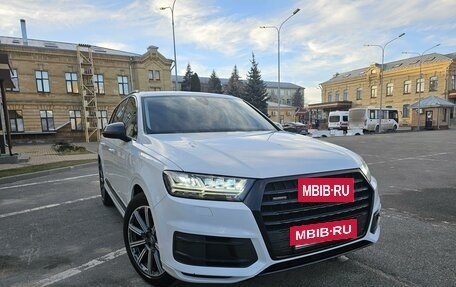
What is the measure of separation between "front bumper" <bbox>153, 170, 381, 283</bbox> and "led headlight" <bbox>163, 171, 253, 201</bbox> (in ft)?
0.15

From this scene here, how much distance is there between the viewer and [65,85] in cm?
3438

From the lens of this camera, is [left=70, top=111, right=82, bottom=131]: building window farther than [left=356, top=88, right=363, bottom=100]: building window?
No

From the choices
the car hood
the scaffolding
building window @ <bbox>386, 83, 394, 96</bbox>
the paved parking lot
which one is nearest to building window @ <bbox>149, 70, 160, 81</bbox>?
the scaffolding

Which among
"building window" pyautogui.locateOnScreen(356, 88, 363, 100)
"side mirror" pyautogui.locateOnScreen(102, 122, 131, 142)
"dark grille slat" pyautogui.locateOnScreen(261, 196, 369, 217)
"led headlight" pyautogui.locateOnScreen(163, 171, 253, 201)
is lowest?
"dark grille slat" pyautogui.locateOnScreen(261, 196, 369, 217)

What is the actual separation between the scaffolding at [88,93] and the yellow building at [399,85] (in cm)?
3603

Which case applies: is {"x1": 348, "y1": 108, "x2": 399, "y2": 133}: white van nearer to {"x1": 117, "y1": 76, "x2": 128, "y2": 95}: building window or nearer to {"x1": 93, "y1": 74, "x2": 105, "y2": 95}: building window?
{"x1": 117, "y1": 76, "x2": 128, "y2": 95}: building window

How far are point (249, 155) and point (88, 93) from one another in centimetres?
3692

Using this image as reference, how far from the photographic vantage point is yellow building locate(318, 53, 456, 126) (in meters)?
48.9

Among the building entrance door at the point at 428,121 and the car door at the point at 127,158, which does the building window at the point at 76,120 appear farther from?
the building entrance door at the point at 428,121

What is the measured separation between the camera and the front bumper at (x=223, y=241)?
219 centimetres

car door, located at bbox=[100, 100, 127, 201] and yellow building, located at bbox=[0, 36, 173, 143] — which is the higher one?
yellow building, located at bbox=[0, 36, 173, 143]

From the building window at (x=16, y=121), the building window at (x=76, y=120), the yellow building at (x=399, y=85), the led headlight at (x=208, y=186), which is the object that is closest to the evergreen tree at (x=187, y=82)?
the yellow building at (x=399, y=85)

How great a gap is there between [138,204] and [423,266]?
277 centimetres

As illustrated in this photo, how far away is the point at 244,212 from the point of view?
7.16 ft
